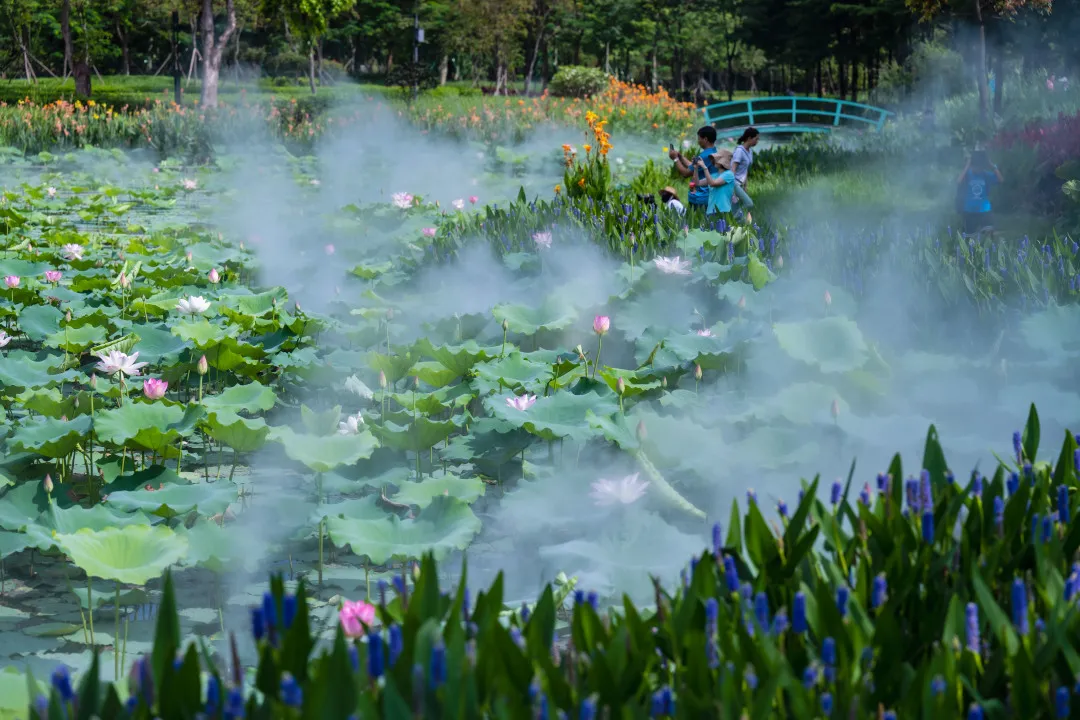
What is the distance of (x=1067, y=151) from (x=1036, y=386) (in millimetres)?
6476

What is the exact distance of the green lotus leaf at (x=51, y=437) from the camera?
9.48ft

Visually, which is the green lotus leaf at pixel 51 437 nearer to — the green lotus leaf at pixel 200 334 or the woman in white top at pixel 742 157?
the green lotus leaf at pixel 200 334

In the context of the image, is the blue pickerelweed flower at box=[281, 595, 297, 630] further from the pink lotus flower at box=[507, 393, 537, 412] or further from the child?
the child

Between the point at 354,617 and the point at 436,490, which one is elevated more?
the point at 354,617

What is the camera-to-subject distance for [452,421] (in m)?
3.21

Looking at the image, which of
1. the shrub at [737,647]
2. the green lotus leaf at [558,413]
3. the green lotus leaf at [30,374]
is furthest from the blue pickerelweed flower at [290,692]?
the green lotus leaf at [30,374]

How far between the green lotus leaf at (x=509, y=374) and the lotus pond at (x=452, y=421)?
0.06ft

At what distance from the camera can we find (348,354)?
4234 mm

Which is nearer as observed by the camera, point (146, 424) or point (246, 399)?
point (146, 424)

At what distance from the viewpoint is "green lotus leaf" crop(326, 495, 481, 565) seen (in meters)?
2.29

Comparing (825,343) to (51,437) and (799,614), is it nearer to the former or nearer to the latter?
(799,614)

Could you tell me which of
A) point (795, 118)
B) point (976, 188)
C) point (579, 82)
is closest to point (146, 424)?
point (976, 188)

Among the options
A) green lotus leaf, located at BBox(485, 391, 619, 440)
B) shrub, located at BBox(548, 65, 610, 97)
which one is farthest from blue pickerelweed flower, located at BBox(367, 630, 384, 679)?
shrub, located at BBox(548, 65, 610, 97)

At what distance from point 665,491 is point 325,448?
0.94 m
